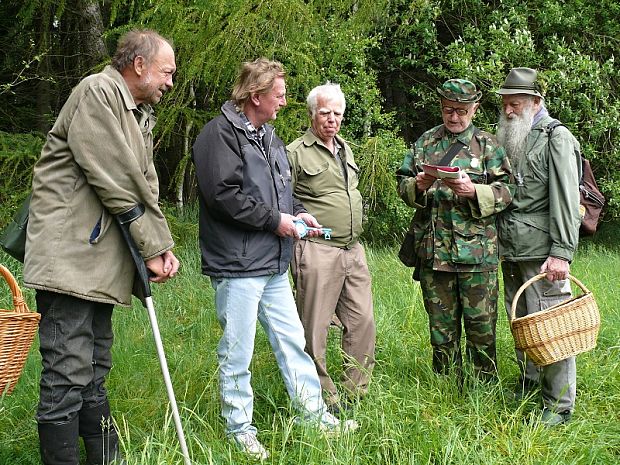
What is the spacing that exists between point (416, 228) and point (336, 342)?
1106 millimetres

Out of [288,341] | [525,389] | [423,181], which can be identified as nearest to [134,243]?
[288,341]

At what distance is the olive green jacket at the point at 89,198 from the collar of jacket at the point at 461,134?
189 cm

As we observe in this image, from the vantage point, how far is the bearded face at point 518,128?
13.3 feet

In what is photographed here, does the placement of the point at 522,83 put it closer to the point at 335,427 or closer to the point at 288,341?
the point at 288,341

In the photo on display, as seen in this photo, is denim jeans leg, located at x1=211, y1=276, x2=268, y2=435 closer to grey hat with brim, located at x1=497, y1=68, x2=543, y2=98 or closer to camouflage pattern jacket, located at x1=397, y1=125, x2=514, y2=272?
camouflage pattern jacket, located at x1=397, y1=125, x2=514, y2=272

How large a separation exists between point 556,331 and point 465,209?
2.81 feet

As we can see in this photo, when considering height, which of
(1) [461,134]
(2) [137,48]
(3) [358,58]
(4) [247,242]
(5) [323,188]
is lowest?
(4) [247,242]

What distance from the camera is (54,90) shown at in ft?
30.3

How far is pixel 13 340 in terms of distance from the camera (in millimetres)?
2814

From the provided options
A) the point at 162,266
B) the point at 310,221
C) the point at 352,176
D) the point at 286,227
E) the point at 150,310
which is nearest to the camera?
the point at 150,310

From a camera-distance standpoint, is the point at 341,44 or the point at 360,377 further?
the point at 341,44

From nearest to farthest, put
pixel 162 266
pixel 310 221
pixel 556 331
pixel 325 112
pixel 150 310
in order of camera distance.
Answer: pixel 150 310, pixel 162 266, pixel 556 331, pixel 310 221, pixel 325 112

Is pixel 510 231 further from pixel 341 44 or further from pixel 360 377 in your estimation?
pixel 341 44

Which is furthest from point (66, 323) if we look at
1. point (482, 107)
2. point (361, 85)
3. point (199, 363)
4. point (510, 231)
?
point (482, 107)
